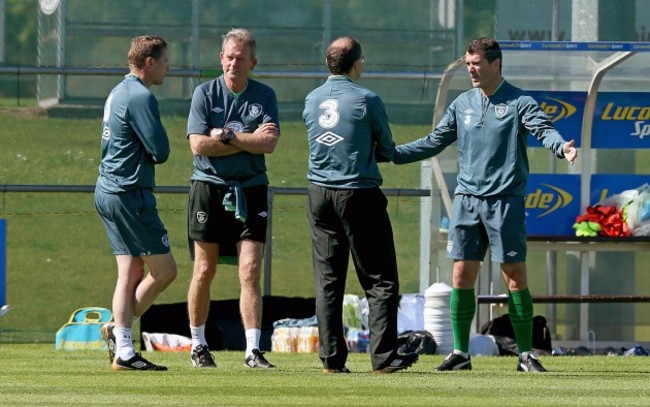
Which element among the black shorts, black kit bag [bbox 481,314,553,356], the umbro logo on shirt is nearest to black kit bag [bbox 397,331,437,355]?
black kit bag [bbox 481,314,553,356]

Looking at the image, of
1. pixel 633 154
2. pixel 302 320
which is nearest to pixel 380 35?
pixel 633 154

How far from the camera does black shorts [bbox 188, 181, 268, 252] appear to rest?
31.1 feet

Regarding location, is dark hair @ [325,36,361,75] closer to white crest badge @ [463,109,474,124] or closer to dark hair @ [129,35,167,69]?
white crest badge @ [463,109,474,124]

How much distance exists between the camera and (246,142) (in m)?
9.33

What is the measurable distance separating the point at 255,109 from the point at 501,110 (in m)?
1.53

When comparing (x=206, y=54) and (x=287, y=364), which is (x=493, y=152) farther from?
(x=206, y=54)

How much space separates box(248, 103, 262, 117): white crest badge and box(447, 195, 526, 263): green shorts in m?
1.39

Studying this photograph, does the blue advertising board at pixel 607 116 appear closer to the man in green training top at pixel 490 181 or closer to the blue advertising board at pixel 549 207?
the blue advertising board at pixel 549 207

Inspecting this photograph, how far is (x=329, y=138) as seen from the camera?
9133 millimetres

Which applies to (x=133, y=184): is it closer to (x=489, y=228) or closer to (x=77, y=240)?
(x=489, y=228)

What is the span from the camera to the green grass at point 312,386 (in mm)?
7492

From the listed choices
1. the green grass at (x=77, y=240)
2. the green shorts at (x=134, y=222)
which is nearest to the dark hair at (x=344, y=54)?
the green shorts at (x=134, y=222)

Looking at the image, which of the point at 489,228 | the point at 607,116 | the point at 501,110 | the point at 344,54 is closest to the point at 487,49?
the point at 501,110

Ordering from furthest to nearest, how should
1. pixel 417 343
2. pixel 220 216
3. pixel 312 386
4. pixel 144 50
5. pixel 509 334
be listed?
pixel 509 334
pixel 417 343
pixel 220 216
pixel 144 50
pixel 312 386
